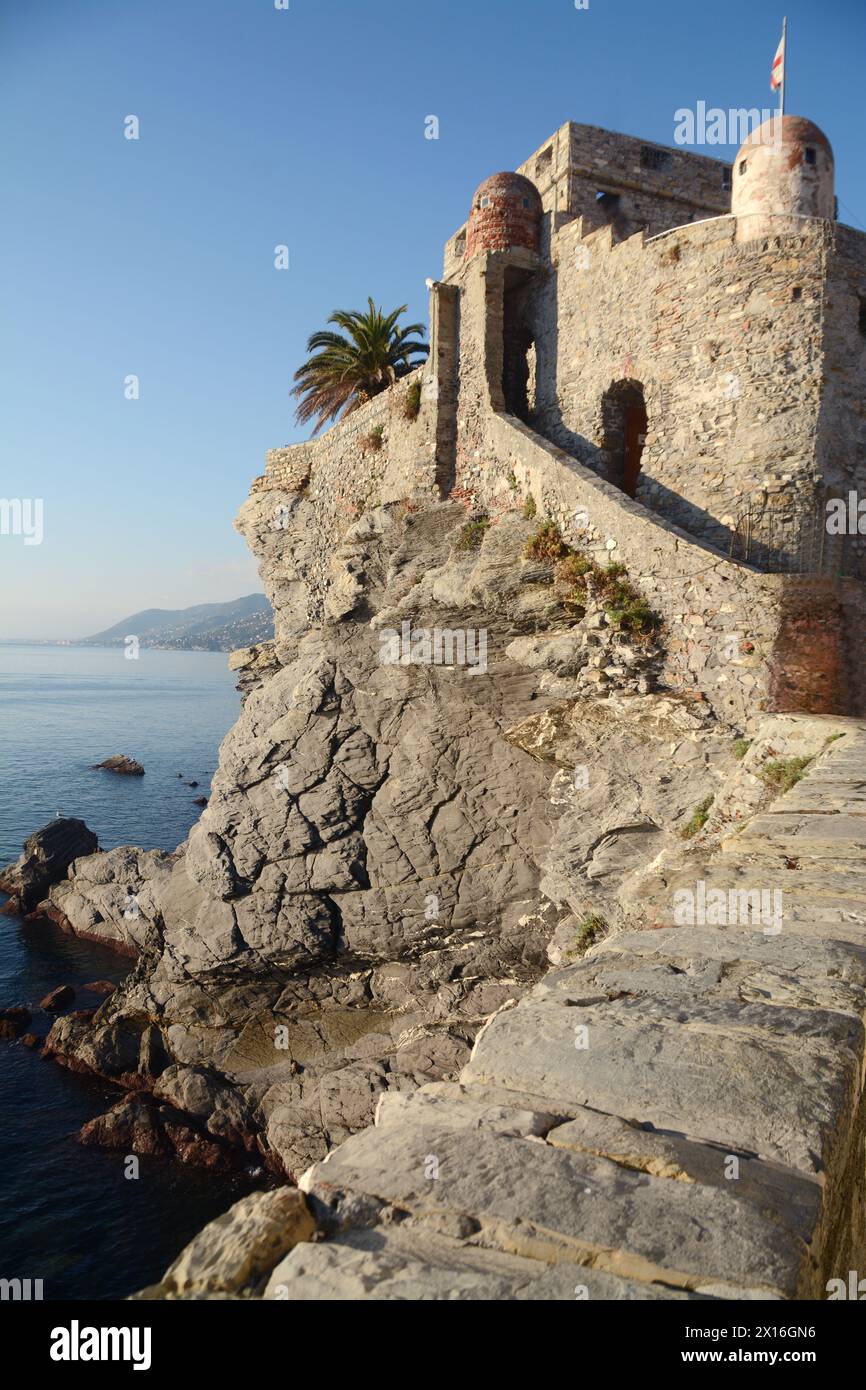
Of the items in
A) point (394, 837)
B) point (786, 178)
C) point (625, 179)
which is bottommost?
point (394, 837)

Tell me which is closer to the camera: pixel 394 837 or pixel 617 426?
pixel 617 426

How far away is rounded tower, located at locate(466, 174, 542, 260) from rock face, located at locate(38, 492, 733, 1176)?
644 cm

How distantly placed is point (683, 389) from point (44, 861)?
31.4 metres

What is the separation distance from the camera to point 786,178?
13898mm

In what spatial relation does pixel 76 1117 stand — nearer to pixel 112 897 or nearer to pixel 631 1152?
pixel 112 897

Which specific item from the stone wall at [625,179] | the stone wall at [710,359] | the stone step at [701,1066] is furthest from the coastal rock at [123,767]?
the stone step at [701,1066]

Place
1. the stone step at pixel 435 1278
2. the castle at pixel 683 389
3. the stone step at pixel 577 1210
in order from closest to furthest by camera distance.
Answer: the stone step at pixel 435 1278 → the stone step at pixel 577 1210 → the castle at pixel 683 389

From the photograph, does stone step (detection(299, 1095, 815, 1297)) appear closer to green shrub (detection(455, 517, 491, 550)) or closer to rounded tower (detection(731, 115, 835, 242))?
green shrub (detection(455, 517, 491, 550))

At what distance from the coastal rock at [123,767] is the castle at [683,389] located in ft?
136

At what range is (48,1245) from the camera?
1589 centimetres

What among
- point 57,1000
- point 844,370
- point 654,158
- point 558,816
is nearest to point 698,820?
point 558,816

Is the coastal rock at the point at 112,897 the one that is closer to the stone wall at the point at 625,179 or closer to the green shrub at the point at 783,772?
the green shrub at the point at 783,772

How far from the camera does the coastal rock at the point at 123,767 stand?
5631cm

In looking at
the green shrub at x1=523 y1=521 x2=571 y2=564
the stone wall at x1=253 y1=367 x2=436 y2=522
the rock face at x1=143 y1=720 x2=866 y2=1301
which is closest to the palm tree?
the stone wall at x1=253 y1=367 x2=436 y2=522
